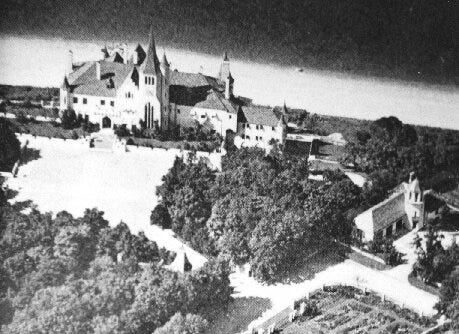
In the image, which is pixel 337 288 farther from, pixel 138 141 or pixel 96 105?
pixel 96 105

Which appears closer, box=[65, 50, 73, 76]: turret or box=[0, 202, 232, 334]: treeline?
box=[0, 202, 232, 334]: treeline

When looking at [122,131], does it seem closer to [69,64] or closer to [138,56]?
[138,56]

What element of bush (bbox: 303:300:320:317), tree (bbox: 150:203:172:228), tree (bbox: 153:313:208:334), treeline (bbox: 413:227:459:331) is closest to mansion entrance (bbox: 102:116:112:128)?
tree (bbox: 150:203:172:228)

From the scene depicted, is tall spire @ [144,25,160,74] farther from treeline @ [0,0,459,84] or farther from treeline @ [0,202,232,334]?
treeline @ [0,202,232,334]

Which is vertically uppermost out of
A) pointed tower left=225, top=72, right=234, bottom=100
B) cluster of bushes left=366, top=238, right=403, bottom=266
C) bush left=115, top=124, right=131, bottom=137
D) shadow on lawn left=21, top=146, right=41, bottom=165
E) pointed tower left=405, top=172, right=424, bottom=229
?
pointed tower left=225, top=72, right=234, bottom=100

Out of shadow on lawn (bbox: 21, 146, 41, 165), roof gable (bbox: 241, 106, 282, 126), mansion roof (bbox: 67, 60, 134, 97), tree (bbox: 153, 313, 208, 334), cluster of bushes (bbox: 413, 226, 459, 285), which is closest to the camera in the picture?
tree (bbox: 153, 313, 208, 334)

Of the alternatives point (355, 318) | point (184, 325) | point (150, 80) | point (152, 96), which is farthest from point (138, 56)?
point (355, 318)
